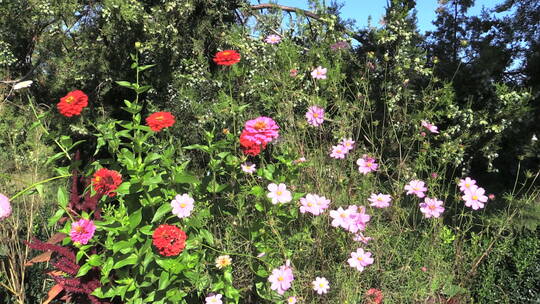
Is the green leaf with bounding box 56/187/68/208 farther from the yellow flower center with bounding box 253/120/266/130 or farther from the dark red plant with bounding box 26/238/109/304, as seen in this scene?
the yellow flower center with bounding box 253/120/266/130

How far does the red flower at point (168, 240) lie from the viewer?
153 centimetres

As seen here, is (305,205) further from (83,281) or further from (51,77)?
(51,77)

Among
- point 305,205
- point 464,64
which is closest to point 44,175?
point 305,205

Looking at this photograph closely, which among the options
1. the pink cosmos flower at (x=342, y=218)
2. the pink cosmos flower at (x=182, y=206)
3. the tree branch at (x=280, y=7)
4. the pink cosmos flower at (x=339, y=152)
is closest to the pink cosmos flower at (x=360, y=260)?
the pink cosmos flower at (x=342, y=218)

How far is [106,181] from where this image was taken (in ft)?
5.65

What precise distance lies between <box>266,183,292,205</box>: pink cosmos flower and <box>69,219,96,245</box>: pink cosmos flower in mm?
727

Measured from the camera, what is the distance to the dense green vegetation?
1.87m

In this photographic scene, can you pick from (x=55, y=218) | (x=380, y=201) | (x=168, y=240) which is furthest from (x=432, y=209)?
(x=55, y=218)

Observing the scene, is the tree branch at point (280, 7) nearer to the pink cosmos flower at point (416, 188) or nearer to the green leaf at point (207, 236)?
the pink cosmos flower at point (416, 188)

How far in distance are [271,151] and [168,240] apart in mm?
1338

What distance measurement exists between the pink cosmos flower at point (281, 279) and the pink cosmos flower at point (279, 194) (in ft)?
0.90

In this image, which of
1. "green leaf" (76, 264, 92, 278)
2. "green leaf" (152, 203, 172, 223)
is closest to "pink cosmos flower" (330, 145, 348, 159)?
"green leaf" (152, 203, 172, 223)

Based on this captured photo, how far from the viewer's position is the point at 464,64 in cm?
415

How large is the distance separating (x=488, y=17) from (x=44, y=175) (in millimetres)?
5286
